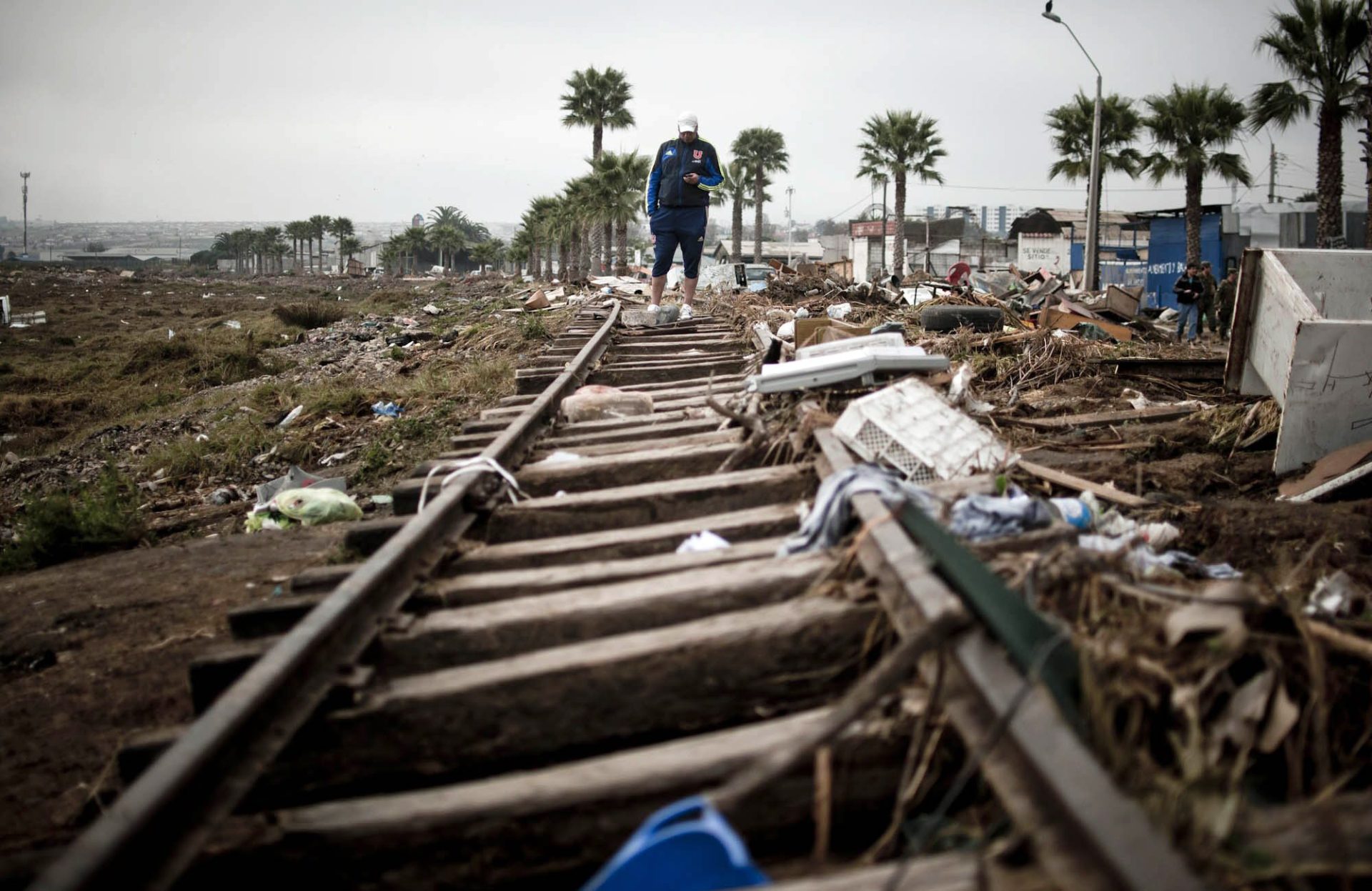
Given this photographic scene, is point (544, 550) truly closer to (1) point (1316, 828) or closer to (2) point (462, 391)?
(1) point (1316, 828)

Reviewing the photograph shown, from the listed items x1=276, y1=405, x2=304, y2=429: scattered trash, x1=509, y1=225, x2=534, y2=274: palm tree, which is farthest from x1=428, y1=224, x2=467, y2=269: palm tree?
x1=276, y1=405, x2=304, y2=429: scattered trash

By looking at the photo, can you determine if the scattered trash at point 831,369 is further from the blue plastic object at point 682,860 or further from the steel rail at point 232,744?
the blue plastic object at point 682,860

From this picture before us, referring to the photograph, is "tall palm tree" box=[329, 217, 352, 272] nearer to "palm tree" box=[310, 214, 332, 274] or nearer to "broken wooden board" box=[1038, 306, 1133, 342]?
"palm tree" box=[310, 214, 332, 274]

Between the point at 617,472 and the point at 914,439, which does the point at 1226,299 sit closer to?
the point at 914,439

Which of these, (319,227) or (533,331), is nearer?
(533,331)

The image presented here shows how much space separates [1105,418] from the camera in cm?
525

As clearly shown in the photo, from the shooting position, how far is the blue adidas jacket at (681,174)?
29.1 ft

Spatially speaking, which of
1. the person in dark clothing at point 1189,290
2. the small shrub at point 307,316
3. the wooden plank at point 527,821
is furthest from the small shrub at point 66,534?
the small shrub at point 307,316

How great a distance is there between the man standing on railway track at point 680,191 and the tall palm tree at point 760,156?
48044 mm

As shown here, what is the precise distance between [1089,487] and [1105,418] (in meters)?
1.79

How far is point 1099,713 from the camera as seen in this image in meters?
1.54

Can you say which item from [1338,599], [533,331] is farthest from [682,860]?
[533,331]

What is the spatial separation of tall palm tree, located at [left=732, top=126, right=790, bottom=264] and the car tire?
4929 centimetres

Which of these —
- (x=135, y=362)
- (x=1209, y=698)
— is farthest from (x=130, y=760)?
(x=135, y=362)
